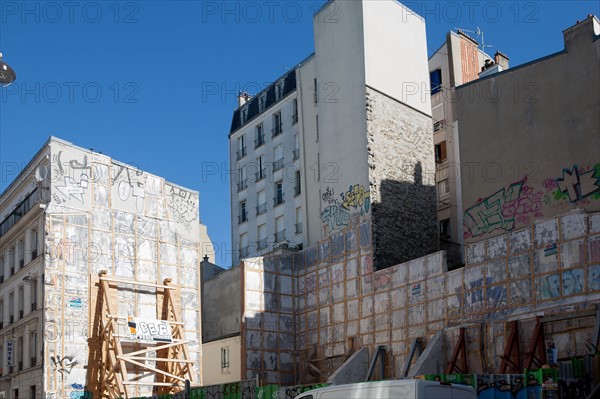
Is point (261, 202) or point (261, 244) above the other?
point (261, 202)

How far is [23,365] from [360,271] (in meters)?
15.6

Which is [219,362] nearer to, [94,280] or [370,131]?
[94,280]

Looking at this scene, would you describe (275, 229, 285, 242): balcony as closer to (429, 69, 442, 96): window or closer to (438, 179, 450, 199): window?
(438, 179, 450, 199): window

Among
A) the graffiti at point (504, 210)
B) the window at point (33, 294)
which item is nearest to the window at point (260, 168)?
the window at point (33, 294)

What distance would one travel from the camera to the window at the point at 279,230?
51.3 meters

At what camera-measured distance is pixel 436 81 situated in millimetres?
49688

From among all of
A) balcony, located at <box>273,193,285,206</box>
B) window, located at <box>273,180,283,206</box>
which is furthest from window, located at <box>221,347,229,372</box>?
window, located at <box>273,180,283,206</box>

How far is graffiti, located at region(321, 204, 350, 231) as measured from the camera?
40.1 meters

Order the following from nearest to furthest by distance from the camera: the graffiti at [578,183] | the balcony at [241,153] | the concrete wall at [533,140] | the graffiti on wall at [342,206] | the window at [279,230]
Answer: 1. the graffiti at [578,183]
2. the concrete wall at [533,140]
3. the graffiti on wall at [342,206]
4. the window at [279,230]
5. the balcony at [241,153]

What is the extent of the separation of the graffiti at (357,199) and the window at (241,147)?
1796cm

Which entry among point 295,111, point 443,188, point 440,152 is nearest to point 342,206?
point 443,188

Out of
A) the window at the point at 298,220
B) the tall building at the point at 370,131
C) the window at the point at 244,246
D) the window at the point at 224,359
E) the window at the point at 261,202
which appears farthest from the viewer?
the window at the point at 244,246

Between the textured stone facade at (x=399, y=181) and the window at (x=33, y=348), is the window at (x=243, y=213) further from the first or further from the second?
the window at (x=33, y=348)

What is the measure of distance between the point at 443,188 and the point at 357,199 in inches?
377
